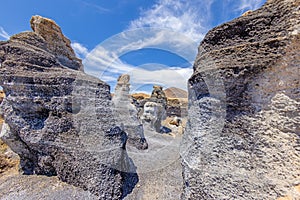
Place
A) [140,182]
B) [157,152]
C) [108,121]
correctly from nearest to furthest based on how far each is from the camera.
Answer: [108,121]
[140,182]
[157,152]

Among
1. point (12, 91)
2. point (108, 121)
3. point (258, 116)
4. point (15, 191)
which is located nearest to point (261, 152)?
point (258, 116)

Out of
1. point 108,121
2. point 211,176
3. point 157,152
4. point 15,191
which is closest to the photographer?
point 211,176

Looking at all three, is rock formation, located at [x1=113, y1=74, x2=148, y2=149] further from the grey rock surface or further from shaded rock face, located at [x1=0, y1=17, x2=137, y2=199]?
the grey rock surface

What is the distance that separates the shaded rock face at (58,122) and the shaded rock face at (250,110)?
6.93 ft

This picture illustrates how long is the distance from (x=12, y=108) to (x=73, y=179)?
8.50 ft

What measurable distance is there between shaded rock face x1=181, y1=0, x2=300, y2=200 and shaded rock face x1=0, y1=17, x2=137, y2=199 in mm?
2112

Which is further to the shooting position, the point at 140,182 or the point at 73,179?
the point at 140,182

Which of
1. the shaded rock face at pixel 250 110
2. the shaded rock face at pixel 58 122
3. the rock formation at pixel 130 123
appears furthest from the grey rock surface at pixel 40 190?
the rock formation at pixel 130 123

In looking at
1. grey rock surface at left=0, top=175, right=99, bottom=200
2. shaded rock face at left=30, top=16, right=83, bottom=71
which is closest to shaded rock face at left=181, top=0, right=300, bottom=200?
grey rock surface at left=0, top=175, right=99, bottom=200

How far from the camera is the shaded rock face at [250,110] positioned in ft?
5.70

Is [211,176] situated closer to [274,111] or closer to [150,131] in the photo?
[274,111]

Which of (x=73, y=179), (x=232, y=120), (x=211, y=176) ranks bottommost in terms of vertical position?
(x=73, y=179)

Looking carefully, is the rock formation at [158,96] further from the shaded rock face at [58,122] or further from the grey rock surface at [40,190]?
the grey rock surface at [40,190]

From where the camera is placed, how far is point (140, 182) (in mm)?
4188
